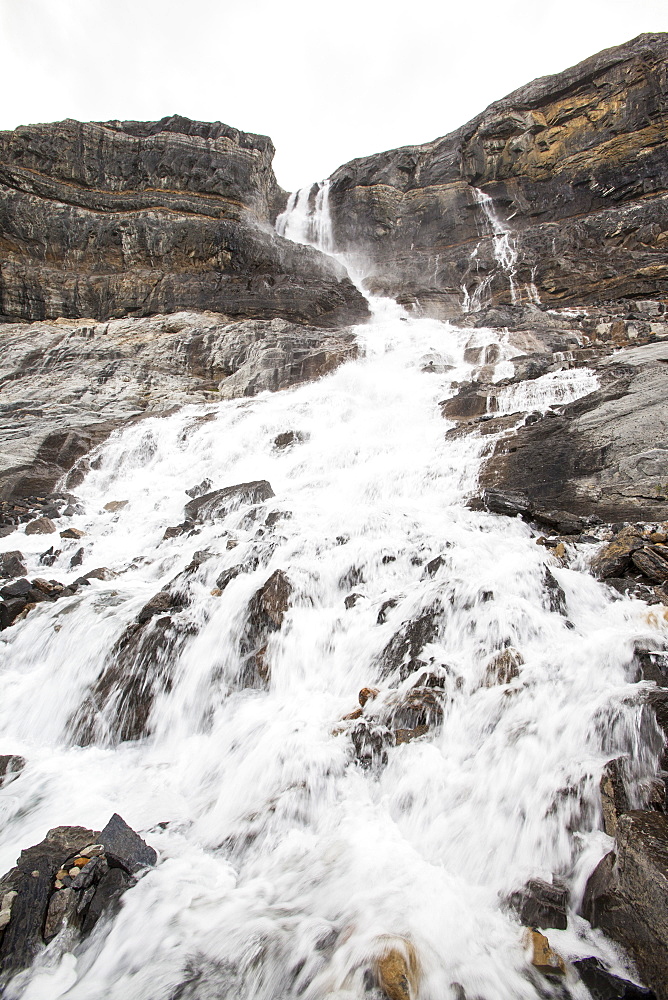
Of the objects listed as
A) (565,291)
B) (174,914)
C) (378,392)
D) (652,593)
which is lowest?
(174,914)

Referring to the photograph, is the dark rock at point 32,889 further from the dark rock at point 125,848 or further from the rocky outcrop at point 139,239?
the rocky outcrop at point 139,239

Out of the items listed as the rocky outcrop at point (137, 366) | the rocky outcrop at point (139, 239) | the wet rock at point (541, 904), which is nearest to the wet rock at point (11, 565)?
the rocky outcrop at point (137, 366)

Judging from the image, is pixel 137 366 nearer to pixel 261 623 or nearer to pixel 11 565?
pixel 11 565

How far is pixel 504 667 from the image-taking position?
483 cm

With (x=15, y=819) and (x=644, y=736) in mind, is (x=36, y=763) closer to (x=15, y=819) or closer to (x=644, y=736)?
(x=15, y=819)

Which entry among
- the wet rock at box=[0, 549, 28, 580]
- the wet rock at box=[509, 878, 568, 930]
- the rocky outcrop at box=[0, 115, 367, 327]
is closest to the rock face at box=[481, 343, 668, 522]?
the wet rock at box=[509, 878, 568, 930]

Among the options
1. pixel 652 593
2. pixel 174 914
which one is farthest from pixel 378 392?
pixel 174 914

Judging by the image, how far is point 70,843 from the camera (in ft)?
11.8

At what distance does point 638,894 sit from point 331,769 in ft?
7.93

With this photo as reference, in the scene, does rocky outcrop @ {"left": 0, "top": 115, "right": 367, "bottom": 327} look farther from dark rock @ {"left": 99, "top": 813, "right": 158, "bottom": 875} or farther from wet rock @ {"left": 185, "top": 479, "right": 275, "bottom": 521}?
dark rock @ {"left": 99, "top": 813, "right": 158, "bottom": 875}

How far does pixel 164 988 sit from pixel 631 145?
38150mm

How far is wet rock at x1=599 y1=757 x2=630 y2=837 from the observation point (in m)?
3.15

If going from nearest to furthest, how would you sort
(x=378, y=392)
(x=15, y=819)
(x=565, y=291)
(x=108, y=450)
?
(x=15, y=819) < (x=108, y=450) < (x=378, y=392) < (x=565, y=291)

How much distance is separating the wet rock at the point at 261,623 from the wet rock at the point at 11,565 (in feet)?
18.5
